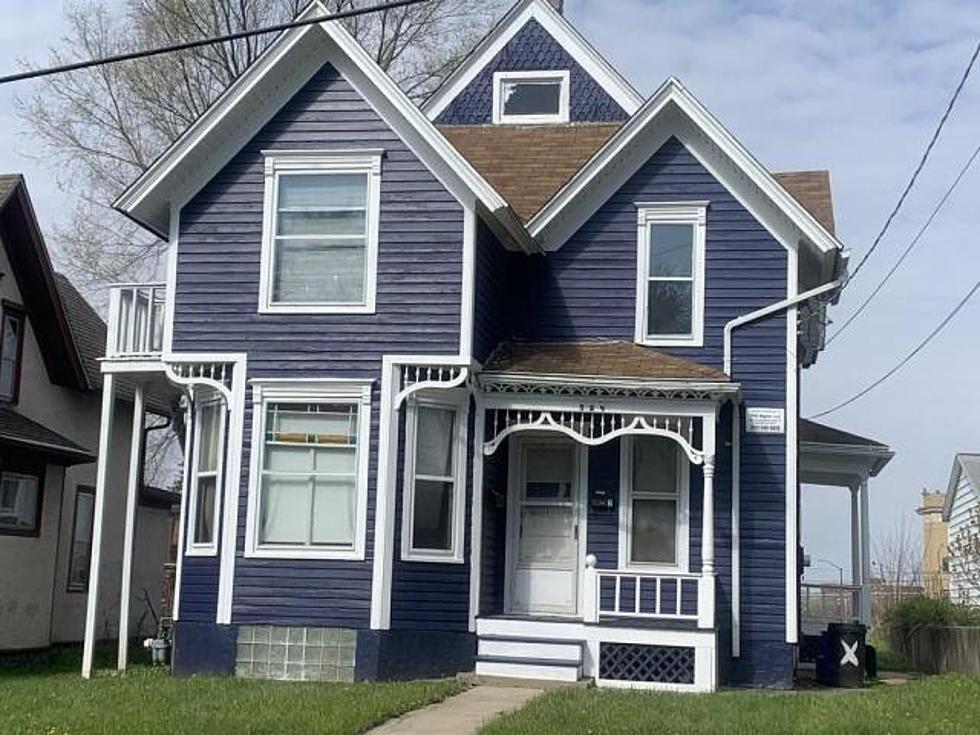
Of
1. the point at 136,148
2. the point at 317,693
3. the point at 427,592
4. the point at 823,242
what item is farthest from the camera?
the point at 136,148

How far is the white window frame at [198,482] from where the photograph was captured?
1627 centimetres

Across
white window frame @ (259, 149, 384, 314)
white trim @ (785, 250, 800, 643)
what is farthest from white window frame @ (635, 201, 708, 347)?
white window frame @ (259, 149, 384, 314)

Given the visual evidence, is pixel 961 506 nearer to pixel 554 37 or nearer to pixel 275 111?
pixel 554 37

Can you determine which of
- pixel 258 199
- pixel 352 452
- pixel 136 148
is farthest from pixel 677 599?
pixel 136 148

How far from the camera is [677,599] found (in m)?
16.6

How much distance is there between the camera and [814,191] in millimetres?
19484

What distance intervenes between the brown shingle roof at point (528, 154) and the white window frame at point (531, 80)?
227 mm

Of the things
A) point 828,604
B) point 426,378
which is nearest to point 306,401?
point 426,378

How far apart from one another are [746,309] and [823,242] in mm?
1256

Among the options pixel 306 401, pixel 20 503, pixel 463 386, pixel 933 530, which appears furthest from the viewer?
pixel 933 530

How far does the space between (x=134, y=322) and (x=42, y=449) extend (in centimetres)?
414

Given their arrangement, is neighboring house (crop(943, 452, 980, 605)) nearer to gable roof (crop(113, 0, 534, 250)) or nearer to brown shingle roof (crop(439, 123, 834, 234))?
brown shingle roof (crop(439, 123, 834, 234))

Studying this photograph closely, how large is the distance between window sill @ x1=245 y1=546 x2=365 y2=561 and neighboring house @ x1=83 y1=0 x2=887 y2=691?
0.04 meters

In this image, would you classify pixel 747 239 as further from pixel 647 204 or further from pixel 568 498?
pixel 568 498
